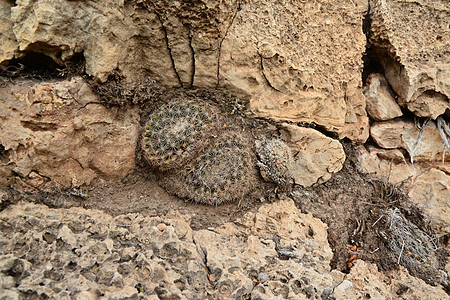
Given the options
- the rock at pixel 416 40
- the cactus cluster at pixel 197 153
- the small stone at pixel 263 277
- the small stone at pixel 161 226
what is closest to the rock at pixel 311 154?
the cactus cluster at pixel 197 153

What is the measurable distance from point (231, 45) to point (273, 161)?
4.22ft

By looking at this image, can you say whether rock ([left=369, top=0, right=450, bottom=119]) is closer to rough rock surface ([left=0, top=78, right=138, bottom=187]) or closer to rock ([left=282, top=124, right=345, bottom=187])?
rock ([left=282, top=124, right=345, bottom=187])

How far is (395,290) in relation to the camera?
3109 mm

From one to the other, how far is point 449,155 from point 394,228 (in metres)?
1.42

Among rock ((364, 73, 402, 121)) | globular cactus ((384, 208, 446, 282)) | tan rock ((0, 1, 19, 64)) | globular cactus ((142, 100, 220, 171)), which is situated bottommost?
globular cactus ((384, 208, 446, 282))

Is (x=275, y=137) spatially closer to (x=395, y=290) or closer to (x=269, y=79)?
(x=269, y=79)

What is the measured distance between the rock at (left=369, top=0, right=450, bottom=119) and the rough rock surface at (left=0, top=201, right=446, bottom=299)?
2162mm

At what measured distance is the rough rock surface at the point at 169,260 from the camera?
7.54ft

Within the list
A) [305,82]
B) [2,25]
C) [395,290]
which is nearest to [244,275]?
[395,290]

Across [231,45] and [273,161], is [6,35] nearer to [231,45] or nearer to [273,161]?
[231,45]

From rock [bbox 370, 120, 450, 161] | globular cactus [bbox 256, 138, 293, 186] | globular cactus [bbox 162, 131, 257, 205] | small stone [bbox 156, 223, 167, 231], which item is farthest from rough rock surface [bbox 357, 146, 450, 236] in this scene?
small stone [bbox 156, 223, 167, 231]

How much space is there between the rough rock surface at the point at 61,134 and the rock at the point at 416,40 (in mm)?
3066

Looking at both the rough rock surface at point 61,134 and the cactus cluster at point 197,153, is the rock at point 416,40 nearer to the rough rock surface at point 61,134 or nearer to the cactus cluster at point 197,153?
the cactus cluster at point 197,153

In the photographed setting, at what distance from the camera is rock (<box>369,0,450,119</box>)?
12.4ft
